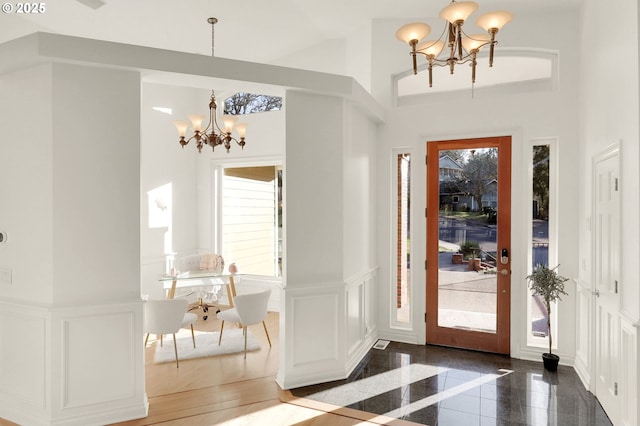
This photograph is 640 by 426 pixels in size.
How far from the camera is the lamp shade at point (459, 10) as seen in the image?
245 centimetres

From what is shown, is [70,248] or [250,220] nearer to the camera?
[70,248]

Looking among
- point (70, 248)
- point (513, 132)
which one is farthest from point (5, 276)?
point (513, 132)

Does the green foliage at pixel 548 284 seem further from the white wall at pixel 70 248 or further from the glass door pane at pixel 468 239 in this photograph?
the white wall at pixel 70 248

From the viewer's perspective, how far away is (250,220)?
21.5ft

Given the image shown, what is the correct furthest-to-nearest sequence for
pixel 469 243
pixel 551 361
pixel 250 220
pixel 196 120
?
pixel 250 220 → pixel 196 120 → pixel 469 243 → pixel 551 361

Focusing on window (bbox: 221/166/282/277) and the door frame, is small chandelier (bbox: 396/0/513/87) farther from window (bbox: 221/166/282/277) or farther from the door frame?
window (bbox: 221/166/282/277)

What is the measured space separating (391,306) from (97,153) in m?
3.56

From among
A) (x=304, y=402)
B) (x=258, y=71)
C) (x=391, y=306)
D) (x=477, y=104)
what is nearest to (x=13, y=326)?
(x=304, y=402)

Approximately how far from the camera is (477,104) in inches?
172

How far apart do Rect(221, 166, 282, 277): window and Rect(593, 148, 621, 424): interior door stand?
4339 mm

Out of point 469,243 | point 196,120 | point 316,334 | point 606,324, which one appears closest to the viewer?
point 606,324

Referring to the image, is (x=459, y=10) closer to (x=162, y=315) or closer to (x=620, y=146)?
(x=620, y=146)

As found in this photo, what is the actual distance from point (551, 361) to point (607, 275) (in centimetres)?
126

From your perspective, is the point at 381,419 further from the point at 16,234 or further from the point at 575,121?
the point at 575,121
